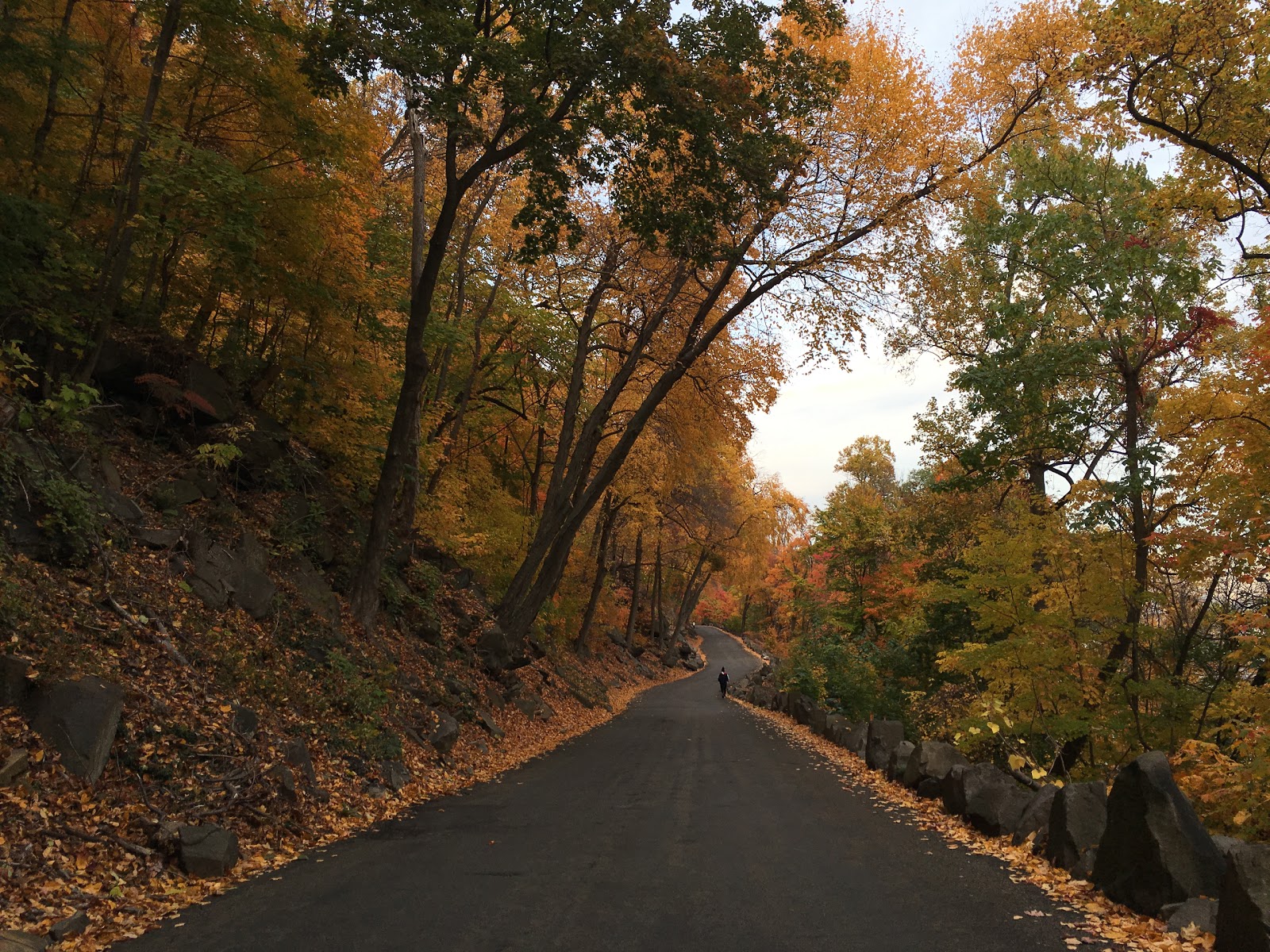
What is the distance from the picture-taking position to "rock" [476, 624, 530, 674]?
15453 millimetres

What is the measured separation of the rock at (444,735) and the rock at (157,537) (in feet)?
13.2

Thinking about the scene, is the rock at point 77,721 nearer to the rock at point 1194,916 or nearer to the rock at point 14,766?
the rock at point 14,766

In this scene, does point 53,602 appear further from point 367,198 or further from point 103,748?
point 367,198

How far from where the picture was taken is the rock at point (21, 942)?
3680 millimetres

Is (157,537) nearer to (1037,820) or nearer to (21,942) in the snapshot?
(21,942)

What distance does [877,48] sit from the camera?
13500 millimetres

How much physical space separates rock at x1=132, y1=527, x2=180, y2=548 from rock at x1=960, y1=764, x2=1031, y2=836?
29.7 feet

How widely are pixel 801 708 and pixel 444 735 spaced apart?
11268mm

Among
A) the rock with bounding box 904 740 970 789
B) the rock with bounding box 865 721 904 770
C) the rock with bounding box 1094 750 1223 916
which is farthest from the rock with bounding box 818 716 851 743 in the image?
the rock with bounding box 1094 750 1223 916

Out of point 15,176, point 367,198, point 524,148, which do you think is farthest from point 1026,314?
point 15,176

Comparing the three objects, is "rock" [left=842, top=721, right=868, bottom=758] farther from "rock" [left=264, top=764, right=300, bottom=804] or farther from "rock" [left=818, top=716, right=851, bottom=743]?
"rock" [left=264, top=764, right=300, bottom=804]

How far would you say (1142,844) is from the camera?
5.38 meters

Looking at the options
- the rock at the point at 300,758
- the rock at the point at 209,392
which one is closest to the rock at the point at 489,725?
the rock at the point at 300,758

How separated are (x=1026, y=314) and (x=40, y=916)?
14.8 meters
